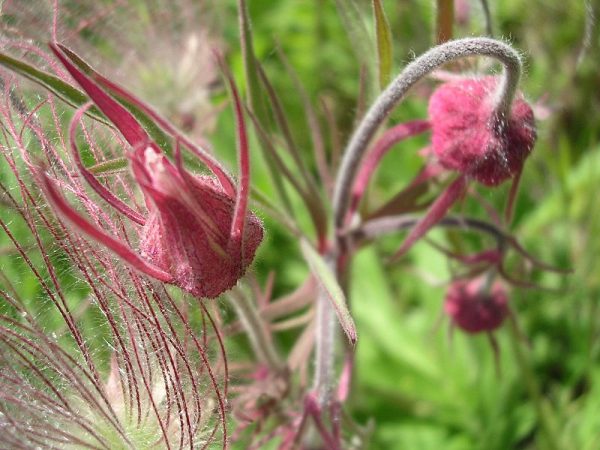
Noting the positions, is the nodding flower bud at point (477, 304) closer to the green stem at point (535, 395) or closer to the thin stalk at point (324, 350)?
the green stem at point (535, 395)

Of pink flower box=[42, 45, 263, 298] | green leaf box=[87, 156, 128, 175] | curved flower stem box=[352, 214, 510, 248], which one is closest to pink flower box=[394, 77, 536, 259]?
curved flower stem box=[352, 214, 510, 248]

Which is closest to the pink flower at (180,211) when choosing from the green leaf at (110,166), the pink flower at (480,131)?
the green leaf at (110,166)

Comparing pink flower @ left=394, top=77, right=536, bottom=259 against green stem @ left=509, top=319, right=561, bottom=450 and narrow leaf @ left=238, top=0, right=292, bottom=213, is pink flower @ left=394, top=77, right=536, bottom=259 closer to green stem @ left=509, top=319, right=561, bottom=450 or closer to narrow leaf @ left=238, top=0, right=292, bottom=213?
narrow leaf @ left=238, top=0, right=292, bottom=213

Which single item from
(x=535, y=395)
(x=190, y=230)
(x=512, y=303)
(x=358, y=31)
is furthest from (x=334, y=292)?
(x=535, y=395)

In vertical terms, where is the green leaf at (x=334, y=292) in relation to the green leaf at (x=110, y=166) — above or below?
below

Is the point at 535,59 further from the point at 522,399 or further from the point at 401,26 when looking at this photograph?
the point at 522,399

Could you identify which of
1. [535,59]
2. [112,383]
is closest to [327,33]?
[535,59]
